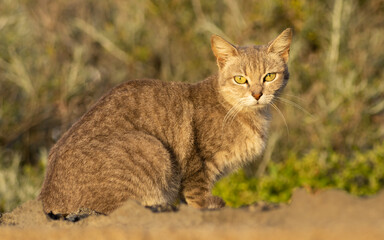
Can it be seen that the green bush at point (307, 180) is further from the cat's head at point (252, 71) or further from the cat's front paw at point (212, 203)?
the cat's head at point (252, 71)

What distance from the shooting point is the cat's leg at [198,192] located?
520cm

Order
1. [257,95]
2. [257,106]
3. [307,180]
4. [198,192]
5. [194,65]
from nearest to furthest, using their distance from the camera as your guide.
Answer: [198,192]
[257,95]
[257,106]
[307,180]
[194,65]

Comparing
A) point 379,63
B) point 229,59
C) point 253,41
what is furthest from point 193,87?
point 379,63

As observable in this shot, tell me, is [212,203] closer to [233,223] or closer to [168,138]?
[168,138]

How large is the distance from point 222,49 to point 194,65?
4.40 m

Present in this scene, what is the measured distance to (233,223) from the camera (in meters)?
3.74

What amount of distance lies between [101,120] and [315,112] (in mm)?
5398

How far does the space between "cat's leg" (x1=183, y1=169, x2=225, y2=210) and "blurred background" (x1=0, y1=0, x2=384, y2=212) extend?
325 centimetres

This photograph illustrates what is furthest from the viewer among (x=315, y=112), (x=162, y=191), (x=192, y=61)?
(x=192, y=61)

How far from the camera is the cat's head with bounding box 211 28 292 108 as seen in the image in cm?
543

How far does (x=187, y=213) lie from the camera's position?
4023 mm

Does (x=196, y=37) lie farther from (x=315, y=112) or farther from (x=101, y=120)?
(x=101, y=120)

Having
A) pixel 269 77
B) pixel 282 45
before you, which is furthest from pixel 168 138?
pixel 282 45

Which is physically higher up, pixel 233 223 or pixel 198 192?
pixel 233 223
